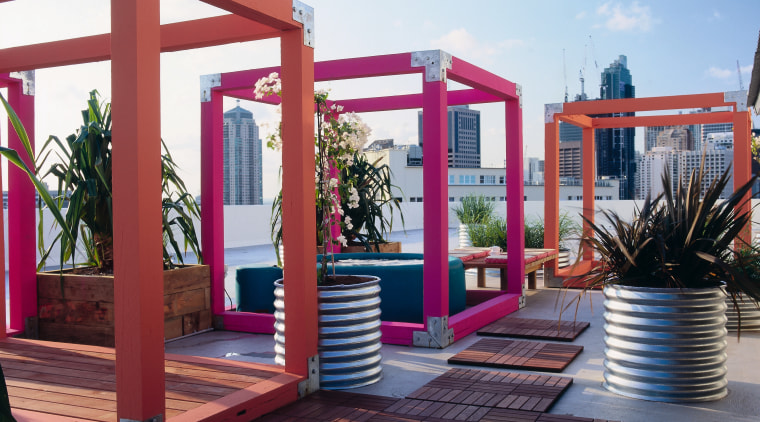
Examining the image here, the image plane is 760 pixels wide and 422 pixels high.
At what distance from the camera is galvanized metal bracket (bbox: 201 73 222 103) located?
546 centimetres

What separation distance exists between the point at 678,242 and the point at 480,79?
8.02 feet

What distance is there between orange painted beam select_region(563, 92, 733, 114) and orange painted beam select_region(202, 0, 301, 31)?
5.14 m

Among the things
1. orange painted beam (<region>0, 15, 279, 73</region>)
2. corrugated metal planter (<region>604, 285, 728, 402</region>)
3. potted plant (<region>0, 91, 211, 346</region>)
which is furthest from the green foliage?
corrugated metal planter (<region>604, 285, 728, 402</region>)

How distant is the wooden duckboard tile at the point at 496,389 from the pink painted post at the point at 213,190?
235 cm

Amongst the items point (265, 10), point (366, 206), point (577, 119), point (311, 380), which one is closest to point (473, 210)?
point (577, 119)

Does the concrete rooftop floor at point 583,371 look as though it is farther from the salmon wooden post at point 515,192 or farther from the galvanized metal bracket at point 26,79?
the galvanized metal bracket at point 26,79

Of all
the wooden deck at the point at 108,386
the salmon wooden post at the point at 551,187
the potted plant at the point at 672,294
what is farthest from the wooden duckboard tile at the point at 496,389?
the salmon wooden post at the point at 551,187

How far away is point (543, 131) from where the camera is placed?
26.3 ft

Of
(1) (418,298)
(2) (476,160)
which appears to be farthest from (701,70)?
(1) (418,298)

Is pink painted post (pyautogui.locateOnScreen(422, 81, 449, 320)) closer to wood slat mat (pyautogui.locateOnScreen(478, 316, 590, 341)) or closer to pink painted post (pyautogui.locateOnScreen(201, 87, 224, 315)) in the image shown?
wood slat mat (pyautogui.locateOnScreen(478, 316, 590, 341))

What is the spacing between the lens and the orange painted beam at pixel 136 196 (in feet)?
7.94

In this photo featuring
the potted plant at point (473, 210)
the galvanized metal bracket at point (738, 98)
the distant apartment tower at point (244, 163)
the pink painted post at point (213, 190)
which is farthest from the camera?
the distant apartment tower at point (244, 163)

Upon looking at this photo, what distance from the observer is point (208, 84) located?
5.49m

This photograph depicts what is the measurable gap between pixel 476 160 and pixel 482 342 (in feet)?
335
